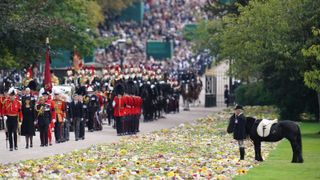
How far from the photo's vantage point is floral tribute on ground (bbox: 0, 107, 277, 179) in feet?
101

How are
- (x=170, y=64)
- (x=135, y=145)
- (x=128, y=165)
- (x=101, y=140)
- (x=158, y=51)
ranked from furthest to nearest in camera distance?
1. (x=158, y=51)
2. (x=170, y=64)
3. (x=101, y=140)
4. (x=135, y=145)
5. (x=128, y=165)

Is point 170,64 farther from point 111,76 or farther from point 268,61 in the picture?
point 268,61

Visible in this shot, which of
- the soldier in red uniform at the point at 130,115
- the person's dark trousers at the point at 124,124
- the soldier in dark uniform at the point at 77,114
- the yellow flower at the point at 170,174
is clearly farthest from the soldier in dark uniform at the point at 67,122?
the yellow flower at the point at 170,174

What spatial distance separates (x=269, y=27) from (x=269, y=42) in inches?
30.2

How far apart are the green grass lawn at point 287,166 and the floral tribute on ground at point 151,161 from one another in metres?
0.38

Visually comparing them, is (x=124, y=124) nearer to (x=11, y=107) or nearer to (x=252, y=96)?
(x=11, y=107)

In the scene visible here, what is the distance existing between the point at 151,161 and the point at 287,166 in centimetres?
347

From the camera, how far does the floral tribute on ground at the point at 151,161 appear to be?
30.7m

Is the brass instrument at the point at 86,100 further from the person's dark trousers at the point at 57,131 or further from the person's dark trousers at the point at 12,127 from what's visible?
the person's dark trousers at the point at 12,127

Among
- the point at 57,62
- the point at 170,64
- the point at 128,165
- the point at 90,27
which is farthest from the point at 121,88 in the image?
the point at 170,64

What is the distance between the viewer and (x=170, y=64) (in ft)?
354

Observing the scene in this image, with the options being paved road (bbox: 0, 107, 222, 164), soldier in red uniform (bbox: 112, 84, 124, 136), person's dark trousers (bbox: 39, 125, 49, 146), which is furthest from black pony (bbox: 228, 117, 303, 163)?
soldier in red uniform (bbox: 112, 84, 124, 136)

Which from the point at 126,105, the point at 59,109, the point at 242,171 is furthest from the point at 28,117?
the point at 242,171

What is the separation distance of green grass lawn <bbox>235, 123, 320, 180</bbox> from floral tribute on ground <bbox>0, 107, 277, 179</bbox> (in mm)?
377
